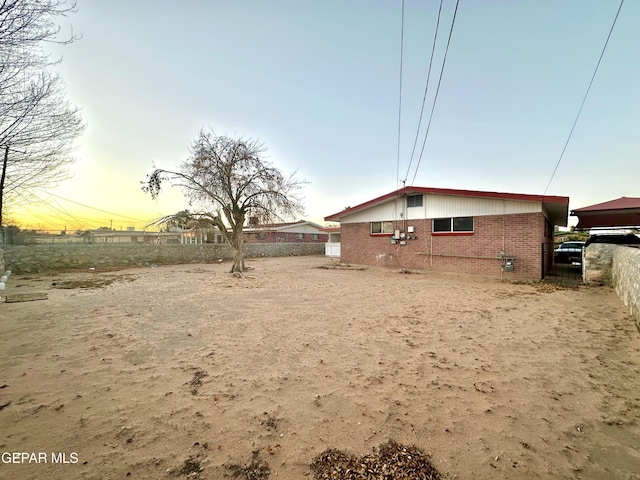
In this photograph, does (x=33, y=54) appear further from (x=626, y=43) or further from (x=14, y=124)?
(x=626, y=43)

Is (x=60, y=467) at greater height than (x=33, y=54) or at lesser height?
lesser

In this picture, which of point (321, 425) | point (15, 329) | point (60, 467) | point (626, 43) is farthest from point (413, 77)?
point (15, 329)

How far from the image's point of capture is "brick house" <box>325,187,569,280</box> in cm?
998

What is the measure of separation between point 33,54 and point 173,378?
6.90 metres

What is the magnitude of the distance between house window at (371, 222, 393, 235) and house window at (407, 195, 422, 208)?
5.03 ft

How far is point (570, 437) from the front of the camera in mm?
2111

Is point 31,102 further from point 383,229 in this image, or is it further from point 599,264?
point 599,264

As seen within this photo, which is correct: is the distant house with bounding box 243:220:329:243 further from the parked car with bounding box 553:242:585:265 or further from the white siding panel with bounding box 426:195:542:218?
→ the parked car with bounding box 553:242:585:265

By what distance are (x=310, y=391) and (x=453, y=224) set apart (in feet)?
36.6

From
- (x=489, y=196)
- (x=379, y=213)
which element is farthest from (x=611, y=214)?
(x=379, y=213)

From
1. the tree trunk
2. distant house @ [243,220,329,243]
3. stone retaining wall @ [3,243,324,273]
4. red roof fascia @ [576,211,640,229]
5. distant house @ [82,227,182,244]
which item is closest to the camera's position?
red roof fascia @ [576,211,640,229]

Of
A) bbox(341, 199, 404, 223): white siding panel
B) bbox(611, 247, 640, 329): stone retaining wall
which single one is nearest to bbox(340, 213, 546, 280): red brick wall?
bbox(341, 199, 404, 223): white siding panel

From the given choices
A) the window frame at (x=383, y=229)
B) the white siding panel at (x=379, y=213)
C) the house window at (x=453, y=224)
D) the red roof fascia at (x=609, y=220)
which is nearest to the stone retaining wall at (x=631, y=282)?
the house window at (x=453, y=224)

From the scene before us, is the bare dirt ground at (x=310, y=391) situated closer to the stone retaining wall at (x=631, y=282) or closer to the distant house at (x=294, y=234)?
the stone retaining wall at (x=631, y=282)
